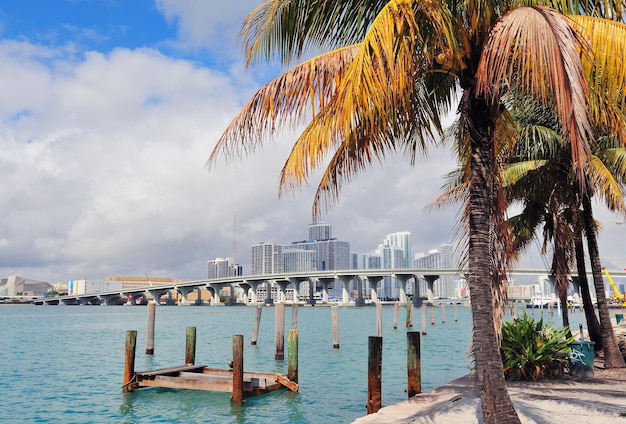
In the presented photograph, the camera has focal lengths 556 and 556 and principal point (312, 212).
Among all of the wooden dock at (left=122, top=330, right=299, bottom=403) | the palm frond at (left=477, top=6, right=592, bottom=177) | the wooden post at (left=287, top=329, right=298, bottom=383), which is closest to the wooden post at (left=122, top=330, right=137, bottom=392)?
the wooden dock at (left=122, top=330, right=299, bottom=403)

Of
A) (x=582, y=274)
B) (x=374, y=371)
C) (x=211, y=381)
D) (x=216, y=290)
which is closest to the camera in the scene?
(x=374, y=371)

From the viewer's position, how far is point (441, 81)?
8.66 meters

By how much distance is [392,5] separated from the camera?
A: 6.22 m

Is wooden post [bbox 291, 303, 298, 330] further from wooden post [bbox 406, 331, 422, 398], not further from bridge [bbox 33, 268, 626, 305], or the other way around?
bridge [bbox 33, 268, 626, 305]

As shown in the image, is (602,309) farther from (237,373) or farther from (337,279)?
(337,279)

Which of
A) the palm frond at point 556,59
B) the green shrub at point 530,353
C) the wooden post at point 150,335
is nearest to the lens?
the palm frond at point 556,59

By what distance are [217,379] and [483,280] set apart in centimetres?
1231

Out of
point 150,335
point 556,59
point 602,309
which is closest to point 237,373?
point 602,309

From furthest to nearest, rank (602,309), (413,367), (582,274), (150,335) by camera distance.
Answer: (150,335)
(582,274)
(602,309)
(413,367)

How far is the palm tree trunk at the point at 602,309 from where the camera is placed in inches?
629

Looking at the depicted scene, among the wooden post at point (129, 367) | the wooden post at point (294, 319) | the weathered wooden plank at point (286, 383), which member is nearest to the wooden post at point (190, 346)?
the wooden post at point (129, 367)

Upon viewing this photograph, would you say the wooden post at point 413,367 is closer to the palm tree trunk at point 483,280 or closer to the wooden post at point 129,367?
the palm tree trunk at point 483,280

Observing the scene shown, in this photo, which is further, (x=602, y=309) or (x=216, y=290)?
(x=216, y=290)

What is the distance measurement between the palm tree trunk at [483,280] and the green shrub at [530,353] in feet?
21.6
